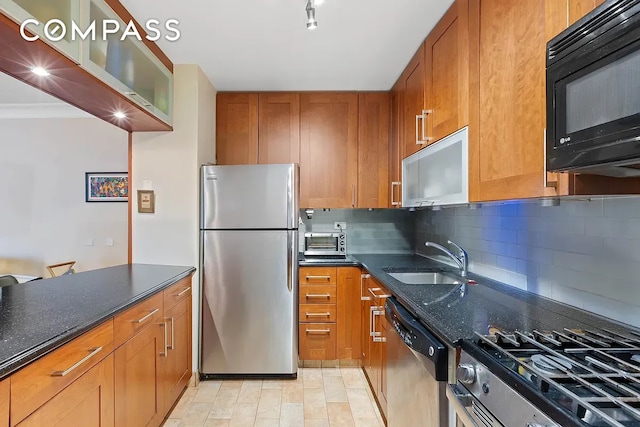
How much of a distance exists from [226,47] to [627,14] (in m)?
2.12

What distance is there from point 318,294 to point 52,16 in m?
2.30

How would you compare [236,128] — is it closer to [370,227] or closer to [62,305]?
[370,227]

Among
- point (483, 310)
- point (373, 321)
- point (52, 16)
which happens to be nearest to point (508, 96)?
point (483, 310)

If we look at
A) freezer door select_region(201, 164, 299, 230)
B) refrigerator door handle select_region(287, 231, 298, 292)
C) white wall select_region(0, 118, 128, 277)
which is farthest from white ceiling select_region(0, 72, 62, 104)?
refrigerator door handle select_region(287, 231, 298, 292)

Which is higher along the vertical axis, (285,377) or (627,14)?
(627,14)

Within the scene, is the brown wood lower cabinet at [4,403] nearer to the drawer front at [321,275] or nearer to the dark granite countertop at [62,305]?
the dark granite countertop at [62,305]

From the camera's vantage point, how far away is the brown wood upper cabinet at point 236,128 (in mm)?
3006

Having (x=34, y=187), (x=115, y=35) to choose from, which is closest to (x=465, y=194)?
(x=115, y=35)

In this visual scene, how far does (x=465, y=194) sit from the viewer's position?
1584 mm

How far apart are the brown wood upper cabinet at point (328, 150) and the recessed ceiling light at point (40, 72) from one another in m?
1.85

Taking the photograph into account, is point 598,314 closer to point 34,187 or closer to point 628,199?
point 628,199

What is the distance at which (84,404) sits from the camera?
125cm

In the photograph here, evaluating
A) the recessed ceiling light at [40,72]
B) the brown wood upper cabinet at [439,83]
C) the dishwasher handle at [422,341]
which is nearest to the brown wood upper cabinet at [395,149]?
the brown wood upper cabinet at [439,83]

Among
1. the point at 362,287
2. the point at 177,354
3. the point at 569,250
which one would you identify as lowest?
the point at 177,354
